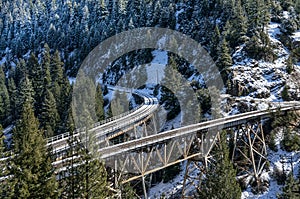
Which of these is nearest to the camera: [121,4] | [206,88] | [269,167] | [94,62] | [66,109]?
[269,167]

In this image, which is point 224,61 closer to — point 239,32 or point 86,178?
point 239,32

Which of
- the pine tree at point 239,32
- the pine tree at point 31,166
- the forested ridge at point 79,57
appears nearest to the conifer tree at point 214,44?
the forested ridge at point 79,57

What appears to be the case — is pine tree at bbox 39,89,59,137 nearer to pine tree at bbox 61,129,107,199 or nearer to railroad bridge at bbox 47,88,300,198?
railroad bridge at bbox 47,88,300,198

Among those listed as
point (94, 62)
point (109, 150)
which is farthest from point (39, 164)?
point (94, 62)

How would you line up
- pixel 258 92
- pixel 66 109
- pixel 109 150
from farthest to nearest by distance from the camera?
pixel 66 109, pixel 258 92, pixel 109 150

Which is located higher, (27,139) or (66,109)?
(27,139)

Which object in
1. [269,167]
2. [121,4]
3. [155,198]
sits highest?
[121,4]

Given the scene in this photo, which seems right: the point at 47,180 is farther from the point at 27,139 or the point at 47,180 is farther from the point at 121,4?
the point at 121,4

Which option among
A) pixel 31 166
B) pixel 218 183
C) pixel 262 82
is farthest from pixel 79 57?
pixel 31 166
